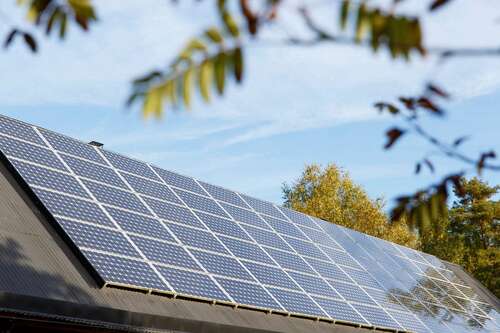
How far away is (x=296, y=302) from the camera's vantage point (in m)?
17.2

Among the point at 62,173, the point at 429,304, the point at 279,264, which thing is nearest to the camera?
the point at 62,173

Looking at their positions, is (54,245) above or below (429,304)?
above

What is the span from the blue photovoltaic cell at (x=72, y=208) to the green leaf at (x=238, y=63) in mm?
11430

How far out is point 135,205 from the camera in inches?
671

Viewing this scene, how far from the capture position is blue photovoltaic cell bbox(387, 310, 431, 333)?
20062 mm

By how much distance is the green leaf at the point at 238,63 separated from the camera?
3645mm

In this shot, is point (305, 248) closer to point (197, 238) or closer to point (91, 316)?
point (197, 238)

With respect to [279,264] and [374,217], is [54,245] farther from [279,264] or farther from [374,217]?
[374,217]

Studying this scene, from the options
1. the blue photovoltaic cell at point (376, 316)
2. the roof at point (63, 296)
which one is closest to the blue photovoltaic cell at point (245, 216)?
the blue photovoltaic cell at point (376, 316)

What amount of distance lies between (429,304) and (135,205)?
1102 centimetres

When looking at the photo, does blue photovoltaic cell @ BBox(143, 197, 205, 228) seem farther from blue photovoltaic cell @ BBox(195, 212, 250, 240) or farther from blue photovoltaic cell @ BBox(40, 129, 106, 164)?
blue photovoltaic cell @ BBox(40, 129, 106, 164)

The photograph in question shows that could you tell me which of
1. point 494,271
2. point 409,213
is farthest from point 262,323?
point 494,271

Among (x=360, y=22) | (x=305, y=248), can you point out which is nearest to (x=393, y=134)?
(x=360, y=22)

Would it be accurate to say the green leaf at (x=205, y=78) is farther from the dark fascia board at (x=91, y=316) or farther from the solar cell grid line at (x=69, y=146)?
the solar cell grid line at (x=69, y=146)
